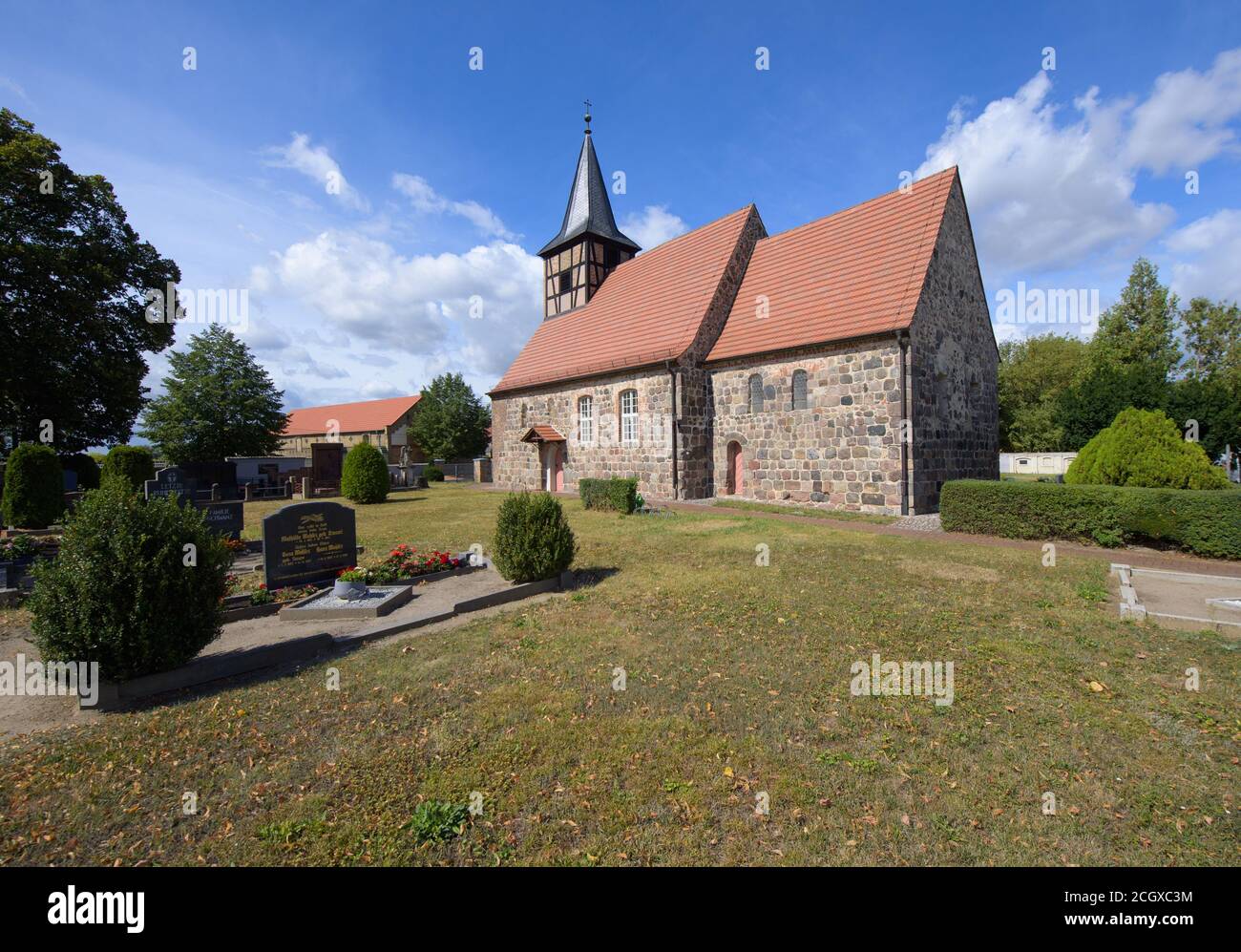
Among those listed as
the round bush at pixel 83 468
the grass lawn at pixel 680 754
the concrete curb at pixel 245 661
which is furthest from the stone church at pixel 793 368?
the round bush at pixel 83 468

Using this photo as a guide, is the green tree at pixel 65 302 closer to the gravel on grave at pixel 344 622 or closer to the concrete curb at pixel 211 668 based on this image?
the gravel on grave at pixel 344 622

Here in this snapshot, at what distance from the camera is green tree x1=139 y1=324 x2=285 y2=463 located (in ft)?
101

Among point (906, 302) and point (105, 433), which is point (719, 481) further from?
point (105, 433)

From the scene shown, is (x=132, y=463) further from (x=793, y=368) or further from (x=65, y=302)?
(x=793, y=368)

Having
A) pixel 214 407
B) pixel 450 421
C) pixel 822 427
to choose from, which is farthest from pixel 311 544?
pixel 450 421

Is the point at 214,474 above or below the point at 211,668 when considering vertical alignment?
above

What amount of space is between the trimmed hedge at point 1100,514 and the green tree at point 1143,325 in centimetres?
2893

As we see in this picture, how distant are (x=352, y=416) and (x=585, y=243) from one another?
4447cm

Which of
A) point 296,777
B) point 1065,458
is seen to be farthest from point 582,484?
point 1065,458

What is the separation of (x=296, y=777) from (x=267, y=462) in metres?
33.6

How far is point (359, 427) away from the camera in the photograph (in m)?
57.0

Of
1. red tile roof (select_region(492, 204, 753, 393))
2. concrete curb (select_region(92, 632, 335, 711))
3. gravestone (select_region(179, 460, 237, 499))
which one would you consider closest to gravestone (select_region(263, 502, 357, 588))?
concrete curb (select_region(92, 632, 335, 711))
